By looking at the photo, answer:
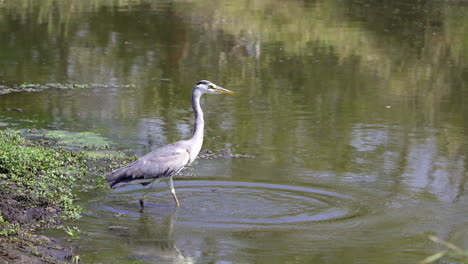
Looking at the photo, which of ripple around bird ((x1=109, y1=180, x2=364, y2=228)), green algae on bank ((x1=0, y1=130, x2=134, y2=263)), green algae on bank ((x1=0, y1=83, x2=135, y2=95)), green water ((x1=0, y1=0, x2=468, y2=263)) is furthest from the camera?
green algae on bank ((x1=0, y1=83, x2=135, y2=95))

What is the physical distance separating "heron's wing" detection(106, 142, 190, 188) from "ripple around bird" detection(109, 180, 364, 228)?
321 mm

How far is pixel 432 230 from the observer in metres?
8.16

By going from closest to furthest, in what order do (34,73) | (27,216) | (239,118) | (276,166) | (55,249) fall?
1. (55,249)
2. (27,216)
3. (276,166)
4. (239,118)
5. (34,73)

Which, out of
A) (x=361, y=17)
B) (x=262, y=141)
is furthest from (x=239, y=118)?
(x=361, y=17)

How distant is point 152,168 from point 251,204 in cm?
120

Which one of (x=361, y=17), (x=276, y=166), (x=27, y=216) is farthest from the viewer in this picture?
(x=361, y=17)

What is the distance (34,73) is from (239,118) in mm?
5737

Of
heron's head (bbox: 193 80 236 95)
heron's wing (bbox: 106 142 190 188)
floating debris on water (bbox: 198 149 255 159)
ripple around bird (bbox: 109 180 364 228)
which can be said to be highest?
heron's head (bbox: 193 80 236 95)

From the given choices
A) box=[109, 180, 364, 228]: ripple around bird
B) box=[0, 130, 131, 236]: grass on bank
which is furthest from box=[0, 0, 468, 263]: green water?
box=[0, 130, 131, 236]: grass on bank

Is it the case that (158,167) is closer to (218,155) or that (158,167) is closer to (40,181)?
(40,181)

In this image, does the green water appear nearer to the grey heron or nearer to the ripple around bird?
the ripple around bird

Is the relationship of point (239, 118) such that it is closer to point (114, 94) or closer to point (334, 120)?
point (334, 120)

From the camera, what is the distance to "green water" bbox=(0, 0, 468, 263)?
7930 millimetres

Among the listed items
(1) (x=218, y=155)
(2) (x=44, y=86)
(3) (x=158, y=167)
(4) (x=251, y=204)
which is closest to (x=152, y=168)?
(3) (x=158, y=167)
